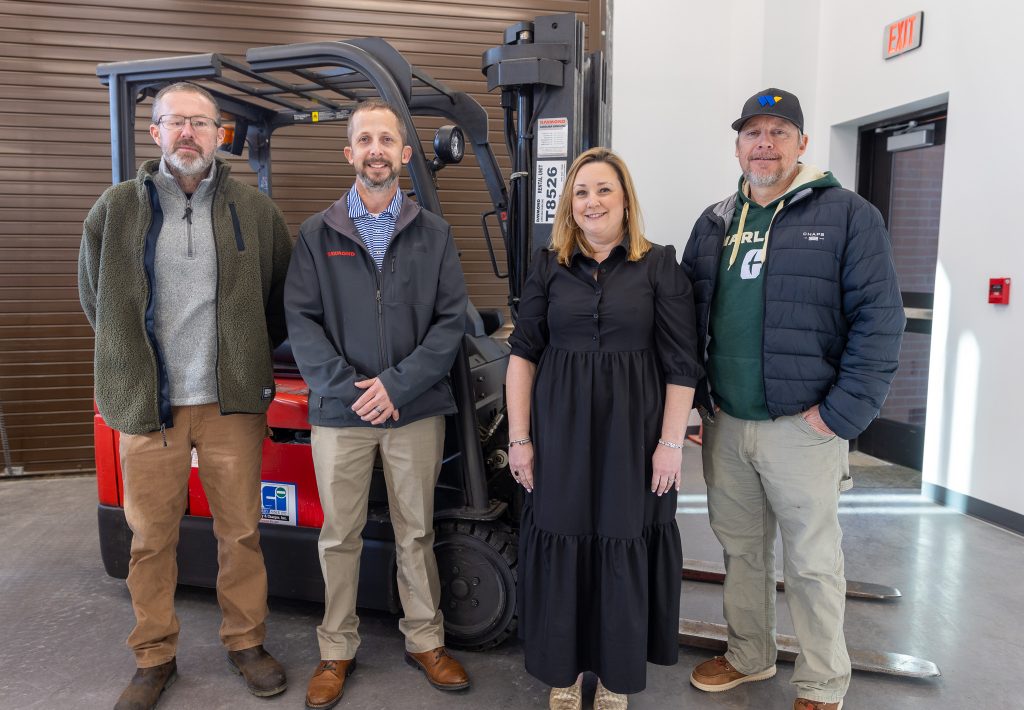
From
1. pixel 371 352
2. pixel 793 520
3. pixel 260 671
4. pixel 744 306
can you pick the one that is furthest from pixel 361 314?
pixel 793 520

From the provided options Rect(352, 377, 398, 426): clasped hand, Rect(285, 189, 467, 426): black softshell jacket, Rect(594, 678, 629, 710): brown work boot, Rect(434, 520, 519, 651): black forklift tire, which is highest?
Rect(285, 189, 467, 426): black softshell jacket

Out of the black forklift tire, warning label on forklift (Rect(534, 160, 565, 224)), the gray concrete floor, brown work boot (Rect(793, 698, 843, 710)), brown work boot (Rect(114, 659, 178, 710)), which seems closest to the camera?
brown work boot (Rect(793, 698, 843, 710))

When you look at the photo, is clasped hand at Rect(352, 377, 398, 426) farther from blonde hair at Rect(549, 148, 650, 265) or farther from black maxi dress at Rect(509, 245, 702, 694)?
Answer: blonde hair at Rect(549, 148, 650, 265)

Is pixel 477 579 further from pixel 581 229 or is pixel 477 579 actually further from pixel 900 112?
pixel 900 112

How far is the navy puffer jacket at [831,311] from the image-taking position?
2152mm

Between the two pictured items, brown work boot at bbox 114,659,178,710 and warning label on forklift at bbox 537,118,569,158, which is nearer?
brown work boot at bbox 114,659,178,710

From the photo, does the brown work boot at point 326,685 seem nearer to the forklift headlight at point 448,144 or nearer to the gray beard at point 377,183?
the gray beard at point 377,183

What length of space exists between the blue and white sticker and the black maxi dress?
127 cm

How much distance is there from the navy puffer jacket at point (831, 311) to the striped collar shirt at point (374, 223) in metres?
1.32

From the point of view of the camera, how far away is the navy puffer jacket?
2.15 metres

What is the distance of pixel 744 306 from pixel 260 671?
2256 mm

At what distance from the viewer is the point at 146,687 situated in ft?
8.35

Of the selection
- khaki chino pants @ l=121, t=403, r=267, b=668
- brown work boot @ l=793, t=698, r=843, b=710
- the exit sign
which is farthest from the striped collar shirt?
the exit sign

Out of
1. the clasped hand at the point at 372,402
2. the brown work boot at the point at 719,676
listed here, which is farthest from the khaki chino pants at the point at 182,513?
the brown work boot at the point at 719,676
